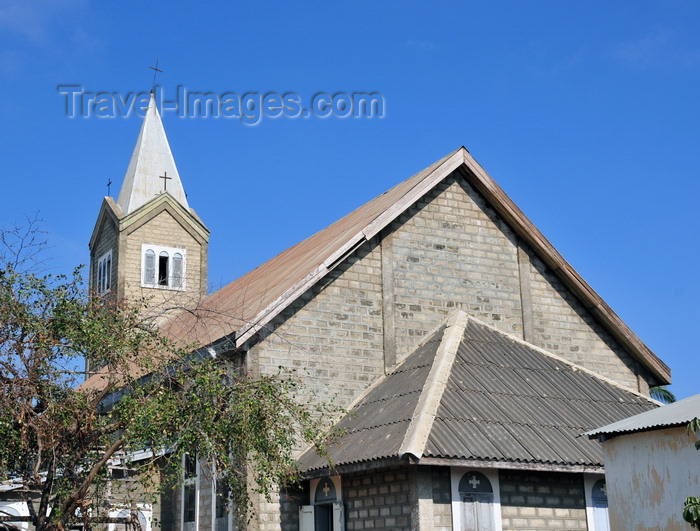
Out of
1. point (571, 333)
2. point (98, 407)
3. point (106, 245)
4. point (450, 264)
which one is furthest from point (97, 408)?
point (106, 245)

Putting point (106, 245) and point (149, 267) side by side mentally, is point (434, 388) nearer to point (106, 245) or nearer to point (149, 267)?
point (149, 267)

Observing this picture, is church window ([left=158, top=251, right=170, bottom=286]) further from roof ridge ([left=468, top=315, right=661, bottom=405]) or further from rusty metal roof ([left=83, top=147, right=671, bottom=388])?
roof ridge ([left=468, top=315, right=661, bottom=405])

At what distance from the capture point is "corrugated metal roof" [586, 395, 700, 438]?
11.5 m

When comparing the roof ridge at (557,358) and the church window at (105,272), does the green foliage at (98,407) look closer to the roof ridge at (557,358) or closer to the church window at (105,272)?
the roof ridge at (557,358)

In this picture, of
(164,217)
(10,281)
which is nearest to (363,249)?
(10,281)

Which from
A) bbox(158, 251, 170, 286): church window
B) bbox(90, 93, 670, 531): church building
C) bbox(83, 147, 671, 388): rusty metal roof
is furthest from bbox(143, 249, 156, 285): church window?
bbox(83, 147, 671, 388): rusty metal roof

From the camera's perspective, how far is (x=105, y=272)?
35.7m

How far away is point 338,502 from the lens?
52.1 ft

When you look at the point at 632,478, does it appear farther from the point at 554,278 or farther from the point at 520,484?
the point at 554,278

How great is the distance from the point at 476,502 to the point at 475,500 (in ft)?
0.11

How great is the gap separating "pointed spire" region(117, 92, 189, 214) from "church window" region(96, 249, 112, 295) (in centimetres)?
194

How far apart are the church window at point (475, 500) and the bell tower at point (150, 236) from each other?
65.5 ft

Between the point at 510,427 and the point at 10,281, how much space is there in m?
8.18

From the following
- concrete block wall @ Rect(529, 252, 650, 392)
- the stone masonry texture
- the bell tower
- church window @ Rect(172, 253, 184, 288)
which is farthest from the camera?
church window @ Rect(172, 253, 184, 288)
